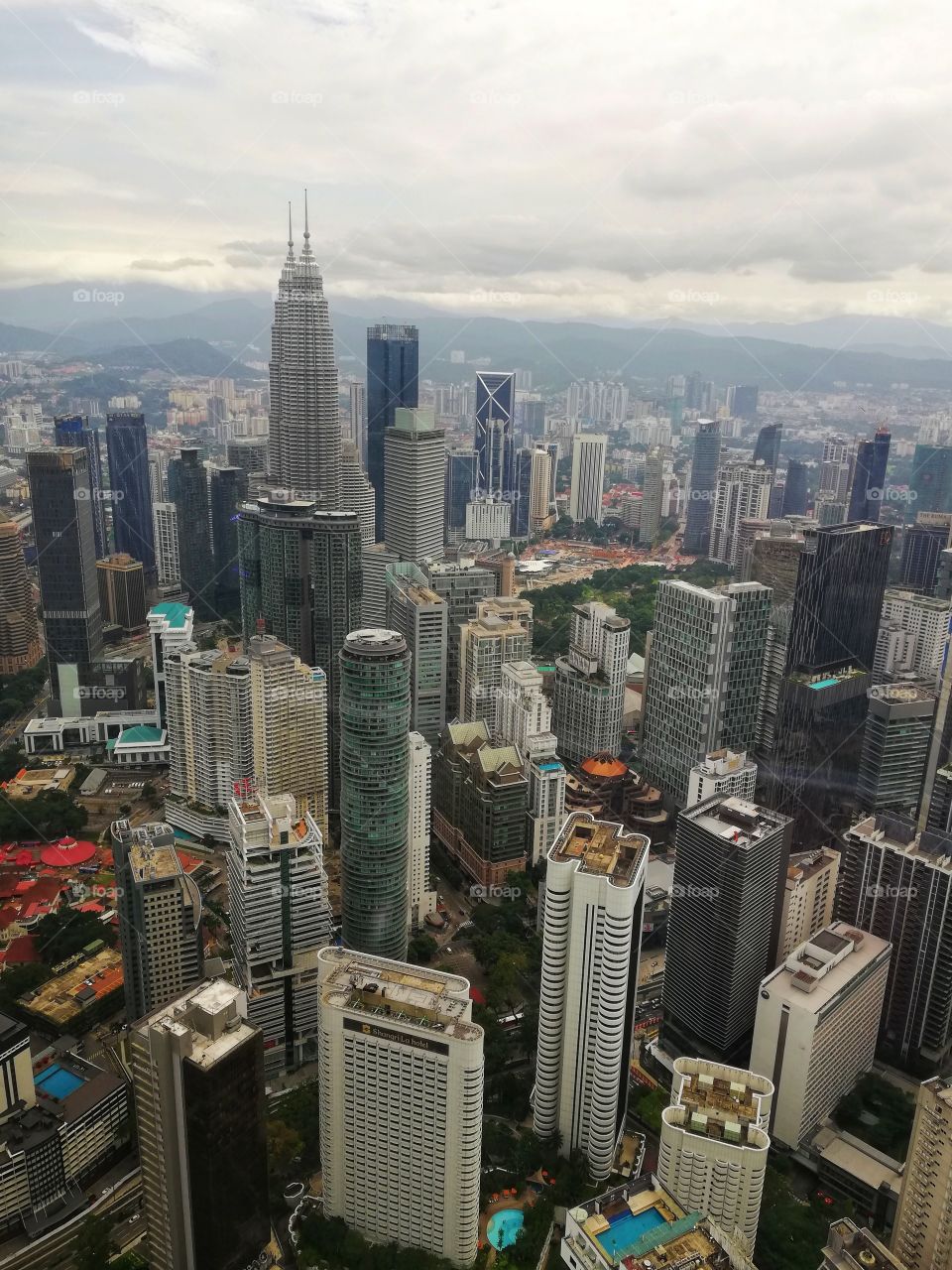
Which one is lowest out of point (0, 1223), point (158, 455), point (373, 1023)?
point (0, 1223)

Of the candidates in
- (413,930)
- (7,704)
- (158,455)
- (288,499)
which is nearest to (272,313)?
(288,499)

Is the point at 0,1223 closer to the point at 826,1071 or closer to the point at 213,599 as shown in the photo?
the point at 826,1071

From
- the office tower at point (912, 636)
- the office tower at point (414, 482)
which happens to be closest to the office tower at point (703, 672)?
the office tower at point (912, 636)

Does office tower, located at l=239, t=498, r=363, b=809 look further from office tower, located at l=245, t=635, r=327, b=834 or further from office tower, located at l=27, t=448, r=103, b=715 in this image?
office tower, located at l=27, t=448, r=103, b=715

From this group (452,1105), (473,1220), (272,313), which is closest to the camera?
(452,1105)

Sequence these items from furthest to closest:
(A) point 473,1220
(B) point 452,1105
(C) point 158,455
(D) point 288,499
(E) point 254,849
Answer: (C) point 158,455 → (D) point 288,499 → (E) point 254,849 → (A) point 473,1220 → (B) point 452,1105

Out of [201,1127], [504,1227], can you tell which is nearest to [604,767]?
[504,1227]

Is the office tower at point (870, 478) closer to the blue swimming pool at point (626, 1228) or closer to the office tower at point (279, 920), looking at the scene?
the office tower at point (279, 920)
